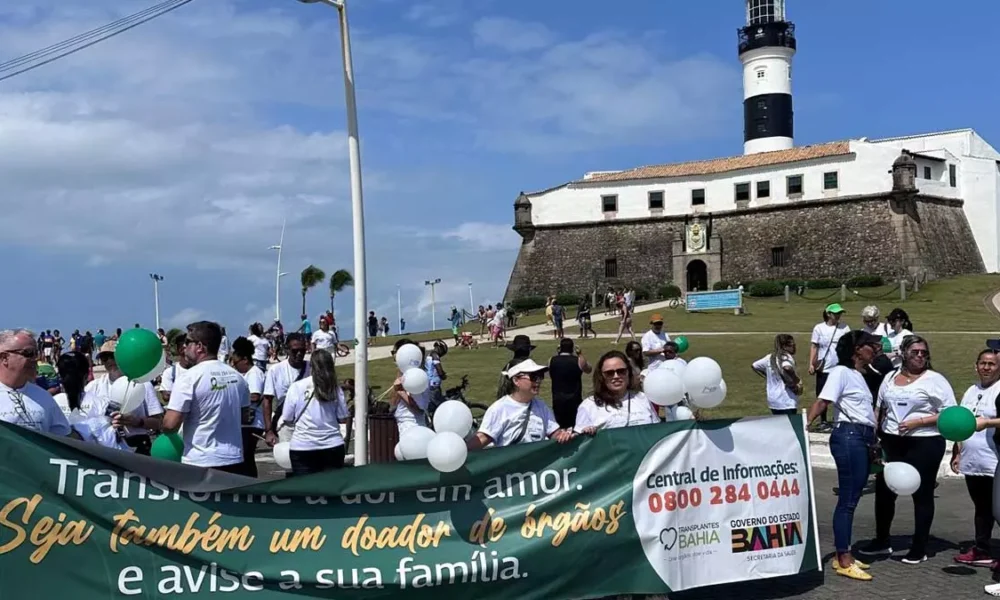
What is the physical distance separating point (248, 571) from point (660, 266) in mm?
51566

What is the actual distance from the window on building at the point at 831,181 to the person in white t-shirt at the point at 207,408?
4999cm

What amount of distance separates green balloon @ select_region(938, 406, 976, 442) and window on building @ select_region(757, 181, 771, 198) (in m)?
49.1

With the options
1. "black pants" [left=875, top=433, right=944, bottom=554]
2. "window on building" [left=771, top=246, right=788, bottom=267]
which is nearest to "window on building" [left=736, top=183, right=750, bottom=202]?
"window on building" [left=771, top=246, right=788, bottom=267]

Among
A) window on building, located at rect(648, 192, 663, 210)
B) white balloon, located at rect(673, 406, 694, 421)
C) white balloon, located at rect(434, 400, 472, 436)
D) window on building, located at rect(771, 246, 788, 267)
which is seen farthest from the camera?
window on building, located at rect(648, 192, 663, 210)

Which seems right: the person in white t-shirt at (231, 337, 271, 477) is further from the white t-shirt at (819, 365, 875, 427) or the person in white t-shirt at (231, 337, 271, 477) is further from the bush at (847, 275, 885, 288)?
the bush at (847, 275, 885, 288)

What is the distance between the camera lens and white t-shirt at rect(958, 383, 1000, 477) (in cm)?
628

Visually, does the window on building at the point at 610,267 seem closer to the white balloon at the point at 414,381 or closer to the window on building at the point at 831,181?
the window on building at the point at 831,181

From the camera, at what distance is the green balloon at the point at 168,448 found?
5.62m

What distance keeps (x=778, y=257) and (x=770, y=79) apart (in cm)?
1355

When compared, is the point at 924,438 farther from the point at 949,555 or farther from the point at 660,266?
the point at 660,266

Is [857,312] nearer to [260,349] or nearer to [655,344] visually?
[260,349]

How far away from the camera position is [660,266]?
5484cm

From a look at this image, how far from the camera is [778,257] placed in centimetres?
5172

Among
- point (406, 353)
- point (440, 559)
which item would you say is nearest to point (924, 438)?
point (440, 559)
